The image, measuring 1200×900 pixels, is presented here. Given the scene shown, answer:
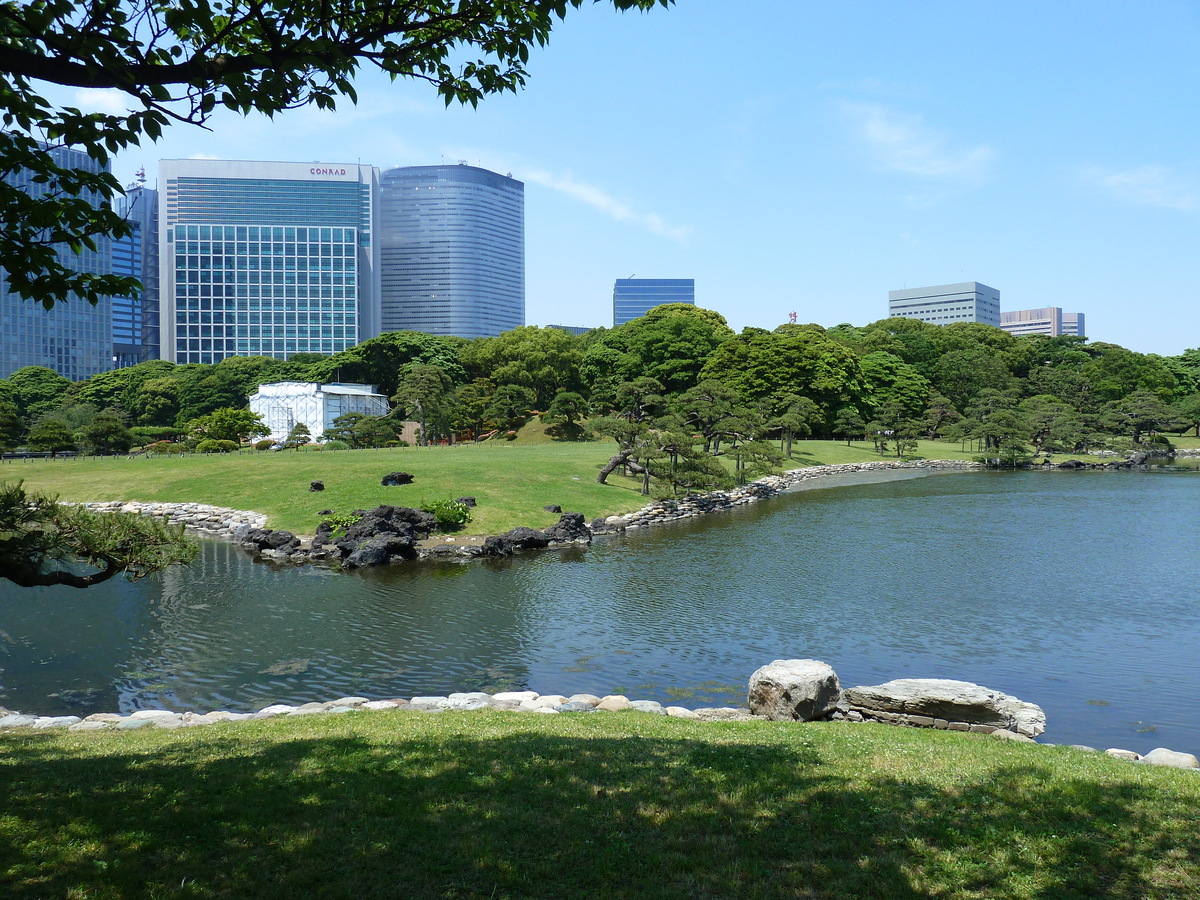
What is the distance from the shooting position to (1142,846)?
19.1 feet

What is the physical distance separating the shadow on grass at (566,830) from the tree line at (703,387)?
44.2 metres

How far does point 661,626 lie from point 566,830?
13.5 metres

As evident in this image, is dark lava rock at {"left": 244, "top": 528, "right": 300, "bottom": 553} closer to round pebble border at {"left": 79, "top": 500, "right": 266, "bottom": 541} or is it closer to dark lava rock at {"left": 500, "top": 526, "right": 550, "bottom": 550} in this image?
round pebble border at {"left": 79, "top": 500, "right": 266, "bottom": 541}

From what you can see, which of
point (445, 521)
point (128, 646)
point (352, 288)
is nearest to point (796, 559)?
point (445, 521)

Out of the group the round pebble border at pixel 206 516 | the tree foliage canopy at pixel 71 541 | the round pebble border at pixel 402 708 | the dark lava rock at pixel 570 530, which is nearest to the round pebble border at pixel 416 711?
the round pebble border at pixel 402 708

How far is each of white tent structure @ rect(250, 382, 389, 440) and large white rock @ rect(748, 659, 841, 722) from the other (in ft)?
222

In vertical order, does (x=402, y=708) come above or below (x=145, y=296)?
below

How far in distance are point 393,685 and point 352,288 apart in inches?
6691

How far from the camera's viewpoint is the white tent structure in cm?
7525

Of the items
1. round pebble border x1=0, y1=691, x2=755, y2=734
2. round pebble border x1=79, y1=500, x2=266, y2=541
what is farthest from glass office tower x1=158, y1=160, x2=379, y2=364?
round pebble border x1=0, y1=691, x2=755, y2=734

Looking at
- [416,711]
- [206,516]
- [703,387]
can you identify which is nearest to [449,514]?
[206,516]

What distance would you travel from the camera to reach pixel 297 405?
75.8 metres

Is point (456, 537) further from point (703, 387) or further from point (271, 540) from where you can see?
point (703, 387)

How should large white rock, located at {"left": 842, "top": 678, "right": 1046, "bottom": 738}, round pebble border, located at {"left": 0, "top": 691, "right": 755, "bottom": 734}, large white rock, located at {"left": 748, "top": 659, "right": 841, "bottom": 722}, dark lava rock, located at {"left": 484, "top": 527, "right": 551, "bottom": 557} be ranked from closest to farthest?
large white rock, located at {"left": 842, "top": 678, "right": 1046, "bottom": 738} → round pebble border, located at {"left": 0, "top": 691, "right": 755, "bottom": 734} → large white rock, located at {"left": 748, "top": 659, "right": 841, "bottom": 722} → dark lava rock, located at {"left": 484, "top": 527, "right": 551, "bottom": 557}
